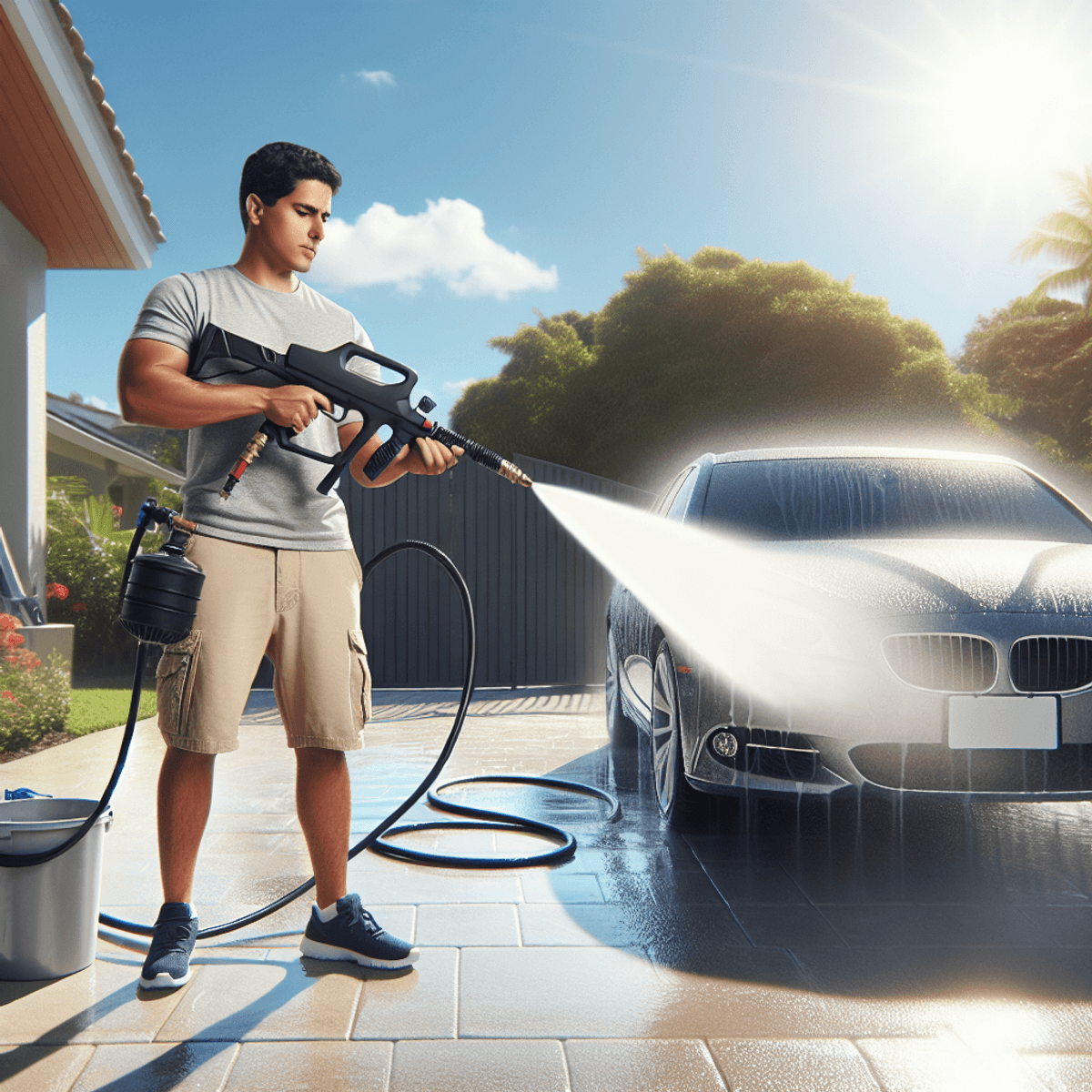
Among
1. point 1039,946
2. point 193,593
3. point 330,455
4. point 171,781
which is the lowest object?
point 1039,946

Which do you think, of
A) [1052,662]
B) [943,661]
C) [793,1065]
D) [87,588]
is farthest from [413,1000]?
[87,588]

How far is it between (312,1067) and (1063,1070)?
165cm

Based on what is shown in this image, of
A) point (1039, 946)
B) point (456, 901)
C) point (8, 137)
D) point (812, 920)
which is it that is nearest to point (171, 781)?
point (456, 901)

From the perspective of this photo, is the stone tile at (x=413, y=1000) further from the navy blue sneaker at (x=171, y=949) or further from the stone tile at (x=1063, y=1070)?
the stone tile at (x=1063, y=1070)

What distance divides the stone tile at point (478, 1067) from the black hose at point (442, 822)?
95 centimetres

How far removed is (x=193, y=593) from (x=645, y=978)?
1.57 meters

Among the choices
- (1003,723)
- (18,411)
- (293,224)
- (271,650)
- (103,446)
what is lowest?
(1003,723)

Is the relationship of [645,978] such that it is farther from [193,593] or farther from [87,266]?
[87,266]

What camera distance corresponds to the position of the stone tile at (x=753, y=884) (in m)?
3.48

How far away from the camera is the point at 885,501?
4.58 meters

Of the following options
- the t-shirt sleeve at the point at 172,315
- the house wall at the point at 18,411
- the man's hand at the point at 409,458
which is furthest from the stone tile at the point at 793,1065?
the house wall at the point at 18,411

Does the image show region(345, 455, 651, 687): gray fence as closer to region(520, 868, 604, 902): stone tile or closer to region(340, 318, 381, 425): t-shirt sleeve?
region(520, 868, 604, 902): stone tile

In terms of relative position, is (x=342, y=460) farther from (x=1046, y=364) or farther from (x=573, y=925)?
(x=1046, y=364)

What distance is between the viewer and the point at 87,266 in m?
9.27
